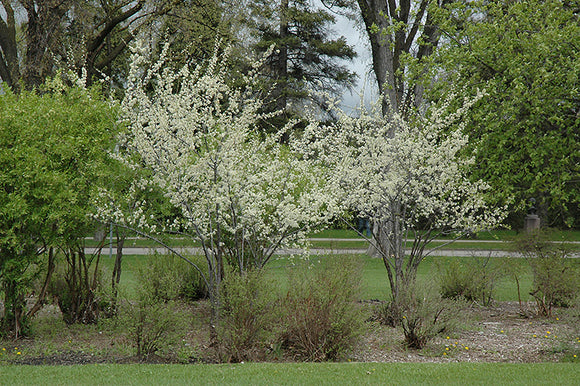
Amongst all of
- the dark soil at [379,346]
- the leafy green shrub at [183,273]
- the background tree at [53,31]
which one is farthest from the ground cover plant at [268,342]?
the background tree at [53,31]

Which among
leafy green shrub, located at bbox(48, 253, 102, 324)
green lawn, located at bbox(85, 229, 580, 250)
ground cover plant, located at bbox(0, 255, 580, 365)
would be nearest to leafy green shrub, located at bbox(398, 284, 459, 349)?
ground cover plant, located at bbox(0, 255, 580, 365)

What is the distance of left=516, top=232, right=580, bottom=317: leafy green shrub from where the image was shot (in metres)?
8.24

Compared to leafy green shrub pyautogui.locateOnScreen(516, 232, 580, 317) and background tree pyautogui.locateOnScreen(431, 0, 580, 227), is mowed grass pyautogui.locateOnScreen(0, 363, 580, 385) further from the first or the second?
background tree pyautogui.locateOnScreen(431, 0, 580, 227)

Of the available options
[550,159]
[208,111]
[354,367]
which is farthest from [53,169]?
[550,159]

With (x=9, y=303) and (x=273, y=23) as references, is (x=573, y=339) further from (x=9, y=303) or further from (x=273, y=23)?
(x=273, y=23)

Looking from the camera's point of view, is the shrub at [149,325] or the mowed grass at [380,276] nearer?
the shrub at [149,325]

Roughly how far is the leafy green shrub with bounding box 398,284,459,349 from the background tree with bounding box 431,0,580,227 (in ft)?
9.41

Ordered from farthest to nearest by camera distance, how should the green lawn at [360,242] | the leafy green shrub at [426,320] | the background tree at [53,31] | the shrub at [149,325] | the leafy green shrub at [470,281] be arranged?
the background tree at [53,31]
the green lawn at [360,242]
the leafy green shrub at [470,281]
the leafy green shrub at [426,320]
the shrub at [149,325]

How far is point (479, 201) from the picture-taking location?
788cm

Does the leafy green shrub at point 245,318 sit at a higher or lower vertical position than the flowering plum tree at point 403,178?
lower

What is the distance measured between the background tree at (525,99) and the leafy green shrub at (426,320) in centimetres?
287

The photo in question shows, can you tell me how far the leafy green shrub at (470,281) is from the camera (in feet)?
30.0

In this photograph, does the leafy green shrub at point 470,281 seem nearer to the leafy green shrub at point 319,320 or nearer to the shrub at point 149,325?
the leafy green shrub at point 319,320

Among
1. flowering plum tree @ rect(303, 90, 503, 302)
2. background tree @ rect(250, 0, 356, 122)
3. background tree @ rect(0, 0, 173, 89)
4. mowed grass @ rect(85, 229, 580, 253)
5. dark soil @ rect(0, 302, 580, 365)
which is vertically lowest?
dark soil @ rect(0, 302, 580, 365)
